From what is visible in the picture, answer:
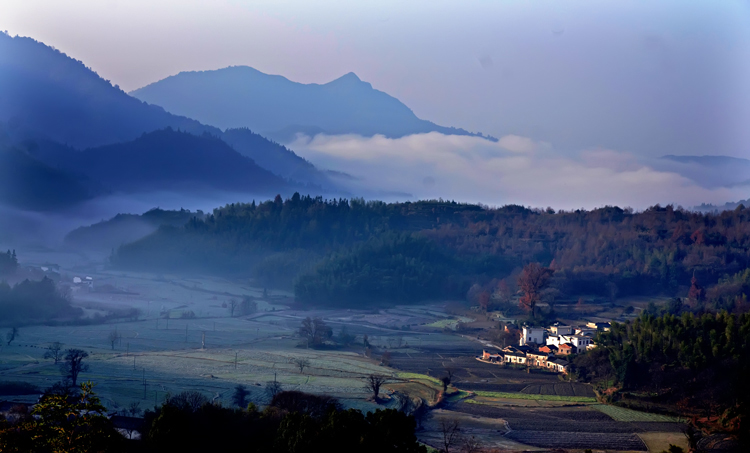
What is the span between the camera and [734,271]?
69500 millimetres

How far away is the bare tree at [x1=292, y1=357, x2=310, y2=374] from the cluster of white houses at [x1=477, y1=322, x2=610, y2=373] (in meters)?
9.09

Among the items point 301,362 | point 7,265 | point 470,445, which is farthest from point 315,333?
point 7,265

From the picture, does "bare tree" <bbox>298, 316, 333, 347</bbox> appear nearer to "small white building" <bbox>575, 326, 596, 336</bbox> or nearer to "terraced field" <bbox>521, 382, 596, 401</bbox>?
"small white building" <bbox>575, 326, 596, 336</bbox>

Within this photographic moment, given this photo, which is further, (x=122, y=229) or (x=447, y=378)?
(x=122, y=229)

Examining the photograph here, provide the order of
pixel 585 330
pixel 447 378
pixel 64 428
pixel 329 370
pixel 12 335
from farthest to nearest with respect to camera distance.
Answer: pixel 585 330
pixel 12 335
pixel 329 370
pixel 447 378
pixel 64 428

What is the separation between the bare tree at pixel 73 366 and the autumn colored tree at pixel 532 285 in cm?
3099

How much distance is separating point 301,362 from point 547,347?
43.7ft

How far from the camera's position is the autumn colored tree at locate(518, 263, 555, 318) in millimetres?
55969

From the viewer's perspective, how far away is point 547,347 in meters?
41.5

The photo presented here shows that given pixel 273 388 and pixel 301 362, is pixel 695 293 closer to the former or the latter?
pixel 301 362

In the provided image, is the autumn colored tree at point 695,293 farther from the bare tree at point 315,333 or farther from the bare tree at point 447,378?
the bare tree at point 447,378

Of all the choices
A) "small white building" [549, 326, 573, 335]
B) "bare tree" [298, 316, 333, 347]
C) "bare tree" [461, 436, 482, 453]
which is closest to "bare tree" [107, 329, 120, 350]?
"bare tree" [298, 316, 333, 347]

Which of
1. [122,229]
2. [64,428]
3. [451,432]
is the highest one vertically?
[122,229]

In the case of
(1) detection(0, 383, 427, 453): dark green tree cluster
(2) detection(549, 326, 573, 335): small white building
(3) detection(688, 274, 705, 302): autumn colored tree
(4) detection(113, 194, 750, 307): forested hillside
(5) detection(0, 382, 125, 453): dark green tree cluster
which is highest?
(4) detection(113, 194, 750, 307): forested hillside
